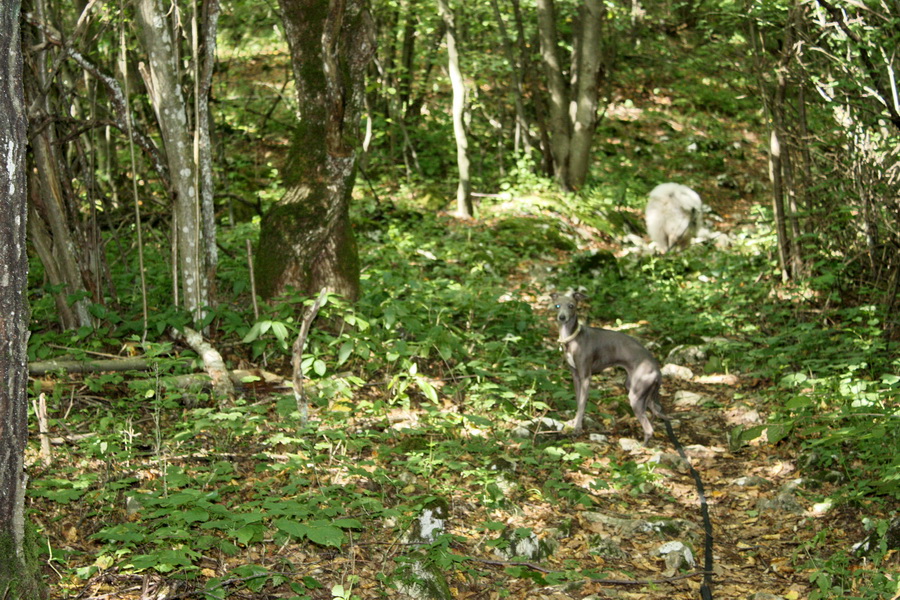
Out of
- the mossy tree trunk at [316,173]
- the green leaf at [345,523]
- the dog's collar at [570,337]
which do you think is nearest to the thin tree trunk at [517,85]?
the mossy tree trunk at [316,173]

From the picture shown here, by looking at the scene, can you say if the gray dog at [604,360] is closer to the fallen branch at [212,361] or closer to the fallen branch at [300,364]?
the fallen branch at [300,364]

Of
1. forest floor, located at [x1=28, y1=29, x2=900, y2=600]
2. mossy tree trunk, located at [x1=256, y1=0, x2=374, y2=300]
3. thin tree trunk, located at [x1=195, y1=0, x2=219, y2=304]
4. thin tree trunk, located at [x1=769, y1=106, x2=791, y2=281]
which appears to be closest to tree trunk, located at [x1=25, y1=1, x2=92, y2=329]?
forest floor, located at [x1=28, y1=29, x2=900, y2=600]

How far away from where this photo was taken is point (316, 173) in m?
7.09

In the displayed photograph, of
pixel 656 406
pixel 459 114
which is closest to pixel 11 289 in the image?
pixel 656 406

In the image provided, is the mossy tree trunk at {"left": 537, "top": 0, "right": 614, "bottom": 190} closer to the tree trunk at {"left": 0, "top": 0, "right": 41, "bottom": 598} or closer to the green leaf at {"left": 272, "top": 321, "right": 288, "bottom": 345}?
the green leaf at {"left": 272, "top": 321, "right": 288, "bottom": 345}

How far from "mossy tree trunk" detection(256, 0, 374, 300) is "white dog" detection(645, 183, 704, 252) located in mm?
7259

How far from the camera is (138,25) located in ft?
20.7

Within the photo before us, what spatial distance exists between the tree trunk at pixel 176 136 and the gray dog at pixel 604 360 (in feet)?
9.83

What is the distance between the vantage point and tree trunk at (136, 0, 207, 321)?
612 centimetres

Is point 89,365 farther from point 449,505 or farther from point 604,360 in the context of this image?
point 604,360

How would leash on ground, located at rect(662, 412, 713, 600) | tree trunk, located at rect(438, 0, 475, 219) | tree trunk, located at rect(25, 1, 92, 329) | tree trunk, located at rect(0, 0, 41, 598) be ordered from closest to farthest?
tree trunk, located at rect(0, 0, 41, 598)
leash on ground, located at rect(662, 412, 713, 600)
tree trunk, located at rect(25, 1, 92, 329)
tree trunk, located at rect(438, 0, 475, 219)

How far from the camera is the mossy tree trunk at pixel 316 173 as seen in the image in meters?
7.04

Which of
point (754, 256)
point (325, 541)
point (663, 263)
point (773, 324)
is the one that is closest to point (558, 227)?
point (663, 263)

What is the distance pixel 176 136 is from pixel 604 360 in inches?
154
